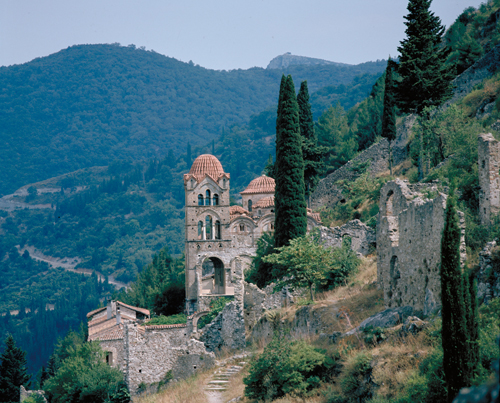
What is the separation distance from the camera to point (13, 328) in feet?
465

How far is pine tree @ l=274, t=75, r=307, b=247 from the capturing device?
116 ft

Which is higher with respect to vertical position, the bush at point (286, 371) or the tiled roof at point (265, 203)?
the tiled roof at point (265, 203)

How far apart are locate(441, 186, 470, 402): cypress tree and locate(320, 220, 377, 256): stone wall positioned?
58.0 ft

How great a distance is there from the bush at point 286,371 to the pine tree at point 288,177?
15.5 meters

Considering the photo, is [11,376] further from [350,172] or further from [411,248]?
[411,248]

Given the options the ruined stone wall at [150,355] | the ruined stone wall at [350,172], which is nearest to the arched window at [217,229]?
the ruined stone wall at [350,172]

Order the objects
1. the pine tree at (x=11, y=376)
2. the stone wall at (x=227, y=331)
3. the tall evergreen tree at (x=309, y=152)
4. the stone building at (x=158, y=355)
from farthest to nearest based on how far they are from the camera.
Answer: the tall evergreen tree at (x=309, y=152)
the pine tree at (x=11, y=376)
the stone wall at (x=227, y=331)
the stone building at (x=158, y=355)

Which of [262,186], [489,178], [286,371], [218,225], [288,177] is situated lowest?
[286,371]

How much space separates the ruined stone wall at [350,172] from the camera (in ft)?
163

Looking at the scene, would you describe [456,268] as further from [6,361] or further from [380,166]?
[6,361]

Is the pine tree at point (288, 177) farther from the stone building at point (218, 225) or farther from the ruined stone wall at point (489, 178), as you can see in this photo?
the ruined stone wall at point (489, 178)

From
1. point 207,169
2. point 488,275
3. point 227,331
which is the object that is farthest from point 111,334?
point 488,275

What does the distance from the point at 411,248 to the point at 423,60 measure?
1763 cm

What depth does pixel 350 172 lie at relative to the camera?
169ft
